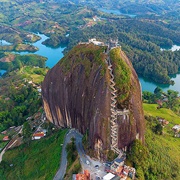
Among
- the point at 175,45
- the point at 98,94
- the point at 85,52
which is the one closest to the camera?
the point at 98,94

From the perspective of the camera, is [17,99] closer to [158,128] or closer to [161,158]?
[158,128]

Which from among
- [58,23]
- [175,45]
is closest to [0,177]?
[175,45]

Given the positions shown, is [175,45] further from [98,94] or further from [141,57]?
[98,94]

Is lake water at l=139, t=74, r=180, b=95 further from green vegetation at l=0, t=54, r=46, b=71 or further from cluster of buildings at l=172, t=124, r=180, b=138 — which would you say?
green vegetation at l=0, t=54, r=46, b=71

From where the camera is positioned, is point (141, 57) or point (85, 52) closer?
point (85, 52)

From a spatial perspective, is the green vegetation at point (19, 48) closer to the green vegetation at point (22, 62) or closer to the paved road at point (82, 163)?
the green vegetation at point (22, 62)

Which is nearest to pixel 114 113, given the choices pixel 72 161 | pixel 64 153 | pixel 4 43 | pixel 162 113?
pixel 72 161
